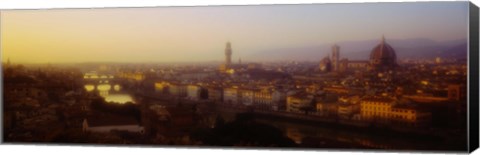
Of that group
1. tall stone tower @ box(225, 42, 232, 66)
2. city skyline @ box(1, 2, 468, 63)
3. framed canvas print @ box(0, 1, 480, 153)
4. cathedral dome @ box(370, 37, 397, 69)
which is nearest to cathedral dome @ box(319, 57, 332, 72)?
framed canvas print @ box(0, 1, 480, 153)

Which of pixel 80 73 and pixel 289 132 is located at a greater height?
pixel 80 73

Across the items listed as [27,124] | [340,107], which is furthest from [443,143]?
[27,124]

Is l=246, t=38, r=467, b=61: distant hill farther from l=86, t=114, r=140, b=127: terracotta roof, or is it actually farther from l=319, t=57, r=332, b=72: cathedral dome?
l=86, t=114, r=140, b=127: terracotta roof

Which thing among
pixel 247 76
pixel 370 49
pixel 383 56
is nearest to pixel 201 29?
pixel 247 76

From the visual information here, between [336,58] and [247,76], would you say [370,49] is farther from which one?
[247,76]

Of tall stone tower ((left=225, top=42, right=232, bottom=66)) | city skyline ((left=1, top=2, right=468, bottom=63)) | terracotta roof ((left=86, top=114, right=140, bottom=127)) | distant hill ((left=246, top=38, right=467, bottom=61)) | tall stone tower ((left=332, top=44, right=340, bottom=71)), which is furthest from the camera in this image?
terracotta roof ((left=86, top=114, right=140, bottom=127))

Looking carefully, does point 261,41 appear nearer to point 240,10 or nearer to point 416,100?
point 240,10

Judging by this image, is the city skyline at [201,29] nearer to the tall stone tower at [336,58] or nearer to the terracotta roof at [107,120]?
the tall stone tower at [336,58]

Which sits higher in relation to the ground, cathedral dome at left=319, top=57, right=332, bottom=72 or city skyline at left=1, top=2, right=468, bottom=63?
city skyline at left=1, top=2, right=468, bottom=63
